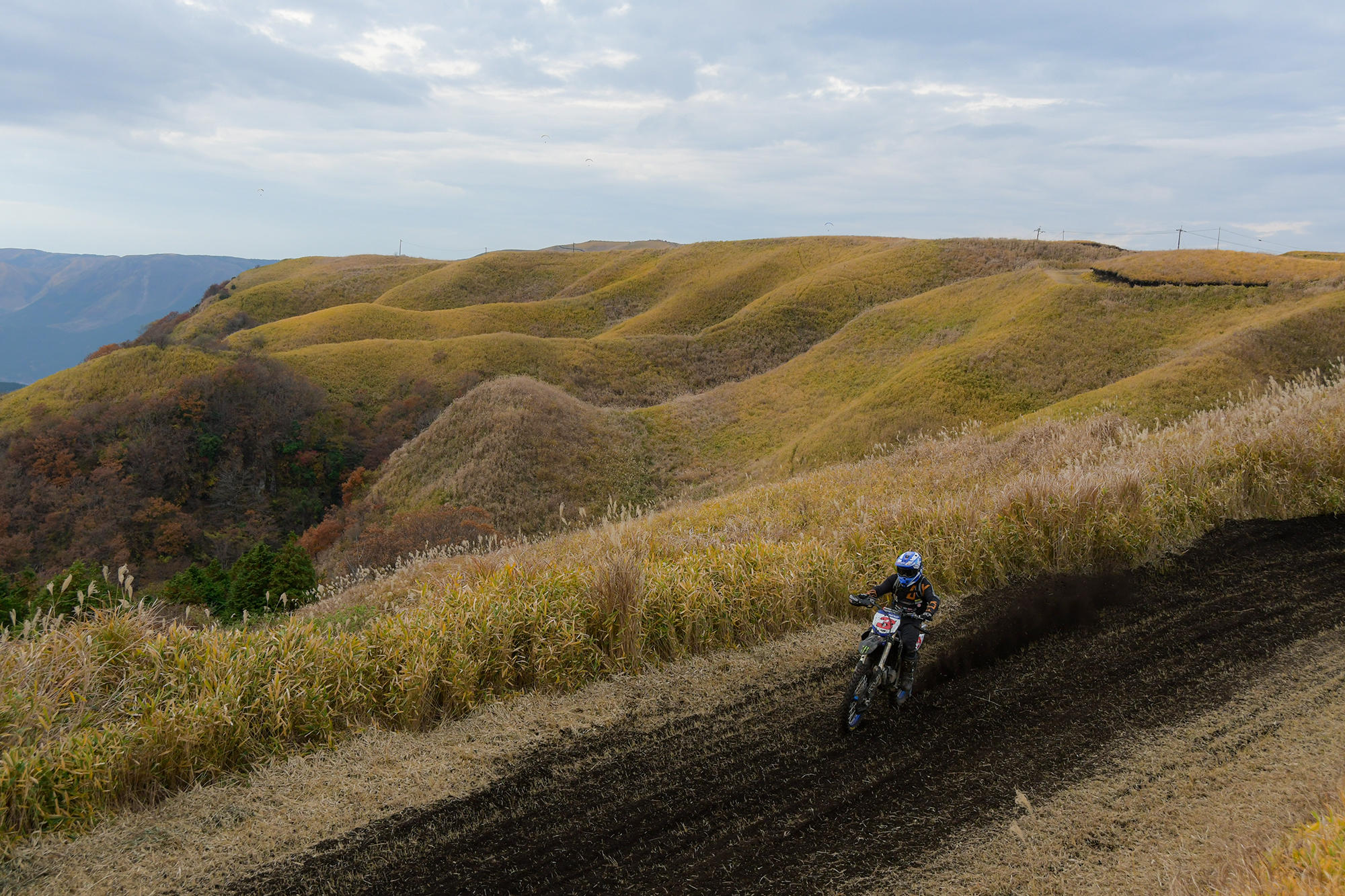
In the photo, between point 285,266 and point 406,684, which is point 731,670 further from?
point 285,266

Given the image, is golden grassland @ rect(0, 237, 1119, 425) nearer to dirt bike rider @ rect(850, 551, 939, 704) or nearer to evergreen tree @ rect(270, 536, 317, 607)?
evergreen tree @ rect(270, 536, 317, 607)

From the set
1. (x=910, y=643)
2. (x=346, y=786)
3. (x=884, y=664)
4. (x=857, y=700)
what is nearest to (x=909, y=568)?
(x=910, y=643)

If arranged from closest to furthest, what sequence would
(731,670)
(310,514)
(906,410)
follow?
(731,670) < (906,410) < (310,514)

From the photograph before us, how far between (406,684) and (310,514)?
143 feet

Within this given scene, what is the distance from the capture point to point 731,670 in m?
6.68

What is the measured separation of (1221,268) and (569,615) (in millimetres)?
46812

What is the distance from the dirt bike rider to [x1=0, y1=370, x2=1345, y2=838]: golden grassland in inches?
65.1

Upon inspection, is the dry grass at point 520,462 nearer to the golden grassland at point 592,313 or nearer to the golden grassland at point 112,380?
the golden grassland at point 592,313

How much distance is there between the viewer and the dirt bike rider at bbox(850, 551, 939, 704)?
5855mm

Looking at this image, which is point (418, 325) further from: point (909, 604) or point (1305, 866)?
point (1305, 866)

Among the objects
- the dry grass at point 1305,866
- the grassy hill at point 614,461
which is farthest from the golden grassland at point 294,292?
the dry grass at point 1305,866

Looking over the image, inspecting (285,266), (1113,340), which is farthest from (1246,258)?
(285,266)

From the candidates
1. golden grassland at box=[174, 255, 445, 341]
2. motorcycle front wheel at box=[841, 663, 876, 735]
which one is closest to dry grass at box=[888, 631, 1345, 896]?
motorcycle front wheel at box=[841, 663, 876, 735]

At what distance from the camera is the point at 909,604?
19.7ft
